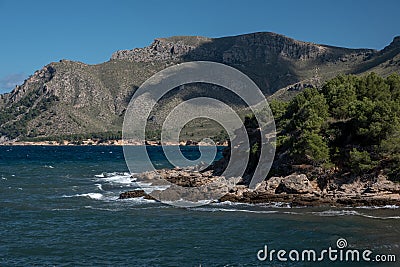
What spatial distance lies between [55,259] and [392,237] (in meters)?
17.9

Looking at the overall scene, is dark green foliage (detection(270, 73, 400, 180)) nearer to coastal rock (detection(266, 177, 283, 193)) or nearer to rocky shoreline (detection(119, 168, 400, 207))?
rocky shoreline (detection(119, 168, 400, 207))

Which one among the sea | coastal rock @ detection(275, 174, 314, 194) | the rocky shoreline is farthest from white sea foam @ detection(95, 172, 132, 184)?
coastal rock @ detection(275, 174, 314, 194)

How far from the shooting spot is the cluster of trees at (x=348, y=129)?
1583 inches

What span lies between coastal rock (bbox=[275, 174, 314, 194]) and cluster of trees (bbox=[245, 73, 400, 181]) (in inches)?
113

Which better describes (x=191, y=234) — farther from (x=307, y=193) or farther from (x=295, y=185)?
(x=307, y=193)

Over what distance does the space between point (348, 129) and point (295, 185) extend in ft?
33.7

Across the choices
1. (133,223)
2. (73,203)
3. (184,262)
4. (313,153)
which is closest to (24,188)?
(73,203)

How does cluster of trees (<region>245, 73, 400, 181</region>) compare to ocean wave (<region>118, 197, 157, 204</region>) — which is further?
cluster of trees (<region>245, 73, 400, 181</region>)

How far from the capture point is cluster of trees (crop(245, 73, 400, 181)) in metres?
40.2

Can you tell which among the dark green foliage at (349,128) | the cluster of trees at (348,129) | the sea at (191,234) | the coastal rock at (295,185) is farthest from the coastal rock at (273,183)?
the sea at (191,234)

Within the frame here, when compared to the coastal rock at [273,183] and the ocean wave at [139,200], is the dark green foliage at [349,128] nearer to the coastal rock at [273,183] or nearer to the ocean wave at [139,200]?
the coastal rock at [273,183]

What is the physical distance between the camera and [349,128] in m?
45.9

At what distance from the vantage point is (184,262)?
844 inches

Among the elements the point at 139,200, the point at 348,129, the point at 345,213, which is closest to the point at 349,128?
the point at 348,129
